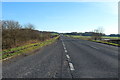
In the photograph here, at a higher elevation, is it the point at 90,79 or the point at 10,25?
the point at 10,25

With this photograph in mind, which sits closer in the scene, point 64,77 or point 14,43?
point 64,77

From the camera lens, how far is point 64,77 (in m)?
4.41

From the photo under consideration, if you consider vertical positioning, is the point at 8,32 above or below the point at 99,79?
above

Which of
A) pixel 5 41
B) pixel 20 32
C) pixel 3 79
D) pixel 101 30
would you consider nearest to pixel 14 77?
pixel 3 79

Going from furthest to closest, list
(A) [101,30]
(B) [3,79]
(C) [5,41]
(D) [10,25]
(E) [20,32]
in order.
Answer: (A) [101,30]
(E) [20,32]
(D) [10,25]
(C) [5,41]
(B) [3,79]

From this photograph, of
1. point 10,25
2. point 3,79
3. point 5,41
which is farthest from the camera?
point 10,25

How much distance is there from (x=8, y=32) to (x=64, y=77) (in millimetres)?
16300

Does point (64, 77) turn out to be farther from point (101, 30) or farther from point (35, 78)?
point (101, 30)

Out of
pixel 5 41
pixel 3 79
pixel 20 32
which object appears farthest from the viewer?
pixel 20 32

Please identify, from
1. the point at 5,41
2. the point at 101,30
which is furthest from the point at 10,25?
the point at 101,30

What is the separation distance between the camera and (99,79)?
431 cm

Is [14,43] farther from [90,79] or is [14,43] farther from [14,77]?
[90,79]

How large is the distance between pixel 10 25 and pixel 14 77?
16124 mm

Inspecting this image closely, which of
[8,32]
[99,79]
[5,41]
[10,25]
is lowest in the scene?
[99,79]
